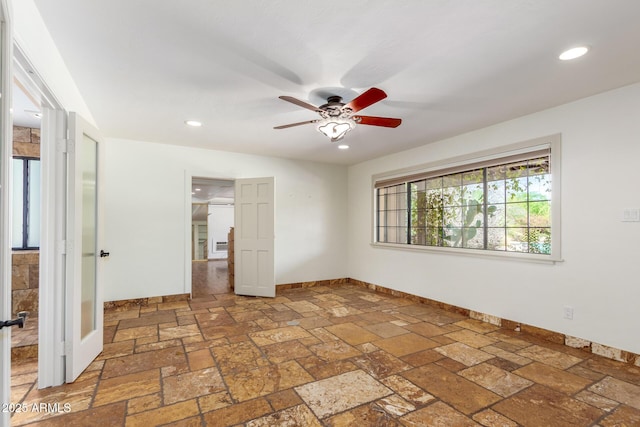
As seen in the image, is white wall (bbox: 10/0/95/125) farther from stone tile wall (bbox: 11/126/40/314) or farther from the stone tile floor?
the stone tile floor

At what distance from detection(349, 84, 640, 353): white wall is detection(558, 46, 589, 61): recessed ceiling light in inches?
39.7

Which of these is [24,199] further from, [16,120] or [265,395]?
[265,395]

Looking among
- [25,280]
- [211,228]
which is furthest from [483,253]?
[211,228]

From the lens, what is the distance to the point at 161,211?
470 cm

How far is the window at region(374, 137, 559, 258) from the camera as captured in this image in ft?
11.3

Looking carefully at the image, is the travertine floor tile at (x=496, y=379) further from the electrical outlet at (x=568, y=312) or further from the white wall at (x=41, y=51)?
the white wall at (x=41, y=51)

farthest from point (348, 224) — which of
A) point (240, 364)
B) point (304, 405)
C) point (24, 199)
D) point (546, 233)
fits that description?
point (24, 199)

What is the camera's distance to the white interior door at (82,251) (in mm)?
2363

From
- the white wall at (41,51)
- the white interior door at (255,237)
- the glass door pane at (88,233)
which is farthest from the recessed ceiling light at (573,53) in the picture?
the white interior door at (255,237)

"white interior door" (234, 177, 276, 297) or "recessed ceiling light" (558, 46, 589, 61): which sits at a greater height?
"recessed ceiling light" (558, 46, 589, 61)

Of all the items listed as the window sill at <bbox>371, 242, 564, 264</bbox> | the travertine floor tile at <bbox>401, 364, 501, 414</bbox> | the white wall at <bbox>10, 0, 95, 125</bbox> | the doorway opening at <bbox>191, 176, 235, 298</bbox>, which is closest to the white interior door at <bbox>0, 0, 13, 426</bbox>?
the white wall at <bbox>10, 0, 95, 125</bbox>

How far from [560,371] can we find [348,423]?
1902mm

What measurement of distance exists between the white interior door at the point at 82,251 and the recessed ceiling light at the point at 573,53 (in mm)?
3592

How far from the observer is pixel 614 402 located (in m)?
2.13
